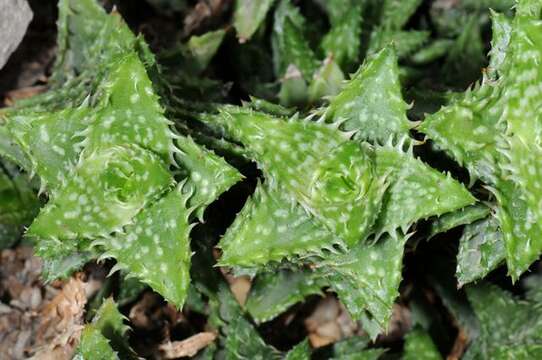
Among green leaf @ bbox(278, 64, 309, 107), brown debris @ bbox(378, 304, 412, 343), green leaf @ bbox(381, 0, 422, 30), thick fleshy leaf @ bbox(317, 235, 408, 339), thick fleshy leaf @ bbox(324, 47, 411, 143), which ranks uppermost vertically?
thick fleshy leaf @ bbox(324, 47, 411, 143)

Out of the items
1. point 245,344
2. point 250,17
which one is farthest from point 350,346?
point 250,17

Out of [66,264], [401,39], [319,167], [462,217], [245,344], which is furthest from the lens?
[401,39]

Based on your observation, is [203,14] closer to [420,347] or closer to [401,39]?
[401,39]

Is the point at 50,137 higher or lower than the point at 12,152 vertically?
higher

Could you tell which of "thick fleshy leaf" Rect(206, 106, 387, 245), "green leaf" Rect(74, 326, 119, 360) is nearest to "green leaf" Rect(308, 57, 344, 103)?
A: "thick fleshy leaf" Rect(206, 106, 387, 245)

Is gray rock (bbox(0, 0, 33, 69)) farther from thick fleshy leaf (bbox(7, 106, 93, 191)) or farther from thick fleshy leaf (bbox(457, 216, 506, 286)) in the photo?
thick fleshy leaf (bbox(457, 216, 506, 286))
